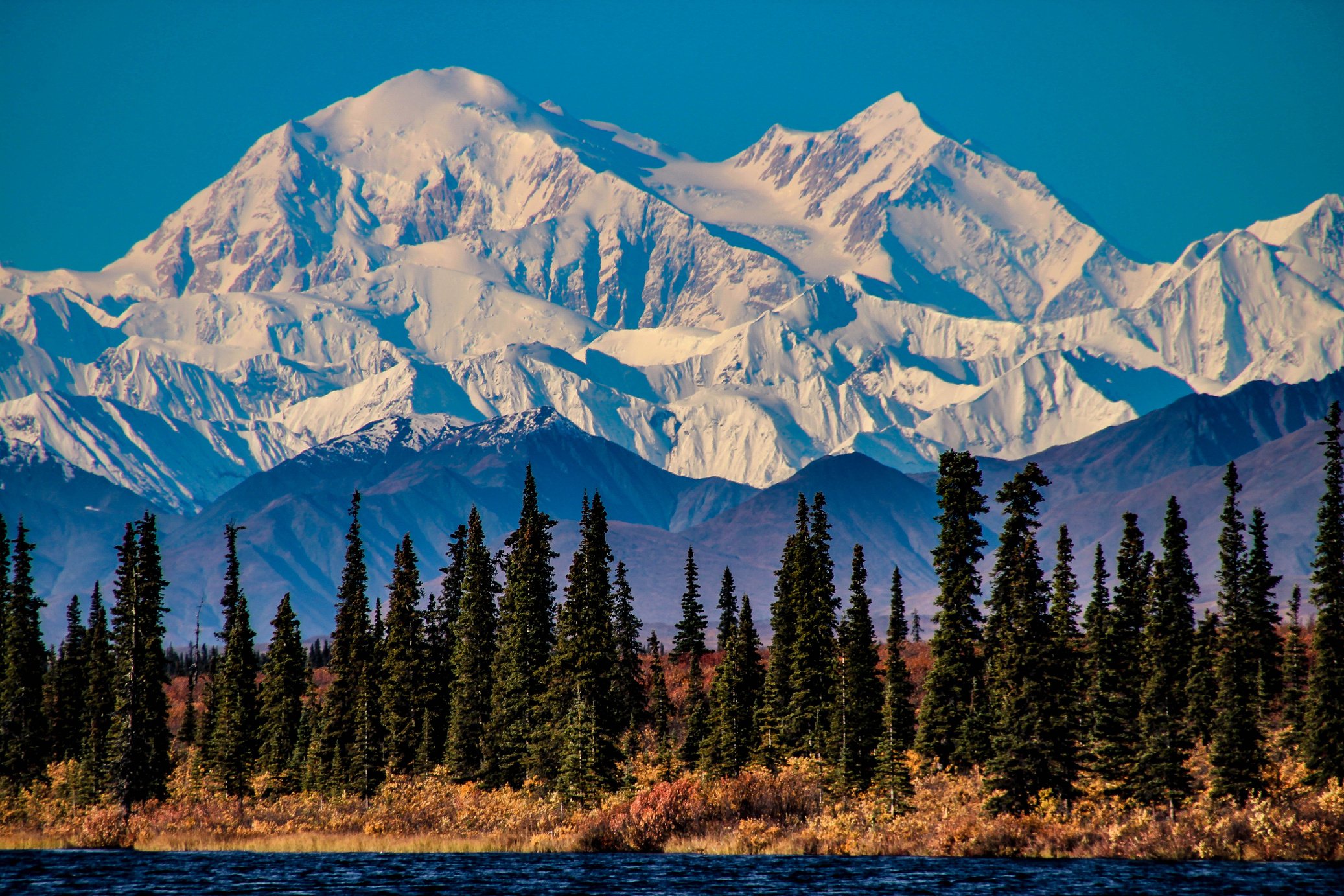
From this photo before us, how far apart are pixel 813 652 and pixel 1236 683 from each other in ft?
76.8

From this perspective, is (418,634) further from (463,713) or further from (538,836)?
(538,836)

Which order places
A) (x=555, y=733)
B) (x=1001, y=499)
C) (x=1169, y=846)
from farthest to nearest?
(x=555, y=733) → (x=1001, y=499) → (x=1169, y=846)

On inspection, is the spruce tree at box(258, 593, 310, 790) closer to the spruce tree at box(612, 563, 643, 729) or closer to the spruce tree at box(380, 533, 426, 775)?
the spruce tree at box(380, 533, 426, 775)

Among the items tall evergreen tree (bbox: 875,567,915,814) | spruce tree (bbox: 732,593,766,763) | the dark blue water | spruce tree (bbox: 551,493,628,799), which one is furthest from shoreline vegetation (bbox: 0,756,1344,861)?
spruce tree (bbox: 732,593,766,763)

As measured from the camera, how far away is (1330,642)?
237 ft

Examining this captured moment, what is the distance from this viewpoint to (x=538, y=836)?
71375mm

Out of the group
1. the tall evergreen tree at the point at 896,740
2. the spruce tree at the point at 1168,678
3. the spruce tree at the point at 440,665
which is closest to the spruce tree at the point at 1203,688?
the spruce tree at the point at 1168,678

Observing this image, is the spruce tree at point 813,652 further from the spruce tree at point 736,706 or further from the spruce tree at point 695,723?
the spruce tree at point 695,723

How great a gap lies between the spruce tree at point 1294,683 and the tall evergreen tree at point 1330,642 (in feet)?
25.0

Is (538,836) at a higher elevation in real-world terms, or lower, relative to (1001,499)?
lower

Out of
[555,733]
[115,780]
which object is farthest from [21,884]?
[555,733]

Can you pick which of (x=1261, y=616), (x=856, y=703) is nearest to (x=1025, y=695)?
(x=856, y=703)

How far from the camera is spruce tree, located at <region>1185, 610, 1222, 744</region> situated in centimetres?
8938

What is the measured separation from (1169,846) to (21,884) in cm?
4280
